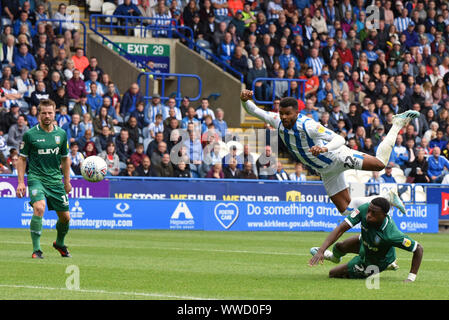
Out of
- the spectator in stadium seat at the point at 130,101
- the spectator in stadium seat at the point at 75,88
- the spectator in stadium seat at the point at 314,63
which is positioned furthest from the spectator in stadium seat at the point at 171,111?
the spectator in stadium seat at the point at 314,63

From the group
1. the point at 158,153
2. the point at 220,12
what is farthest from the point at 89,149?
the point at 220,12

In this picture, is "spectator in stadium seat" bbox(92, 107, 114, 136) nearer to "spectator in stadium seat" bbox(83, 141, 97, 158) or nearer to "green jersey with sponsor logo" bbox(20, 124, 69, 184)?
"spectator in stadium seat" bbox(83, 141, 97, 158)

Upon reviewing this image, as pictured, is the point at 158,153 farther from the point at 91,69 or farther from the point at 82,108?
the point at 91,69

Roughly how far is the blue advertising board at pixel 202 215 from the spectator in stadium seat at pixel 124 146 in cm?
192

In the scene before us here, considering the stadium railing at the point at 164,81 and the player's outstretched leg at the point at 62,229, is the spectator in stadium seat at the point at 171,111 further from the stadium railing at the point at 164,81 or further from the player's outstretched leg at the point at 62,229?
the player's outstretched leg at the point at 62,229

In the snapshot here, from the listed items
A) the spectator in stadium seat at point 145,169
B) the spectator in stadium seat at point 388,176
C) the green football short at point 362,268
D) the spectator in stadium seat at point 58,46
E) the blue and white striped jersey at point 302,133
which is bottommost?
the green football short at point 362,268

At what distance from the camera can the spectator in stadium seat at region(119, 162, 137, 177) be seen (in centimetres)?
2522

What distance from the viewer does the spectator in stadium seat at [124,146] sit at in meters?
25.9

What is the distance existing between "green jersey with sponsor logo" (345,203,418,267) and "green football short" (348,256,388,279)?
35 millimetres

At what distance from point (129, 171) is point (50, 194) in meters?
11.1

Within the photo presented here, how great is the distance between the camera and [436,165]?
29125 millimetres

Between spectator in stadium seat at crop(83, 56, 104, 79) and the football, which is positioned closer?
the football

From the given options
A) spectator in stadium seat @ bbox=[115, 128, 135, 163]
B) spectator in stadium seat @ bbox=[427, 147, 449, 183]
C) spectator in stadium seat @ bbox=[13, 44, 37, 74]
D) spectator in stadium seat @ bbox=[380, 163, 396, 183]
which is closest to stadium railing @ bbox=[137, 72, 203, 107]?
spectator in stadium seat @ bbox=[115, 128, 135, 163]
